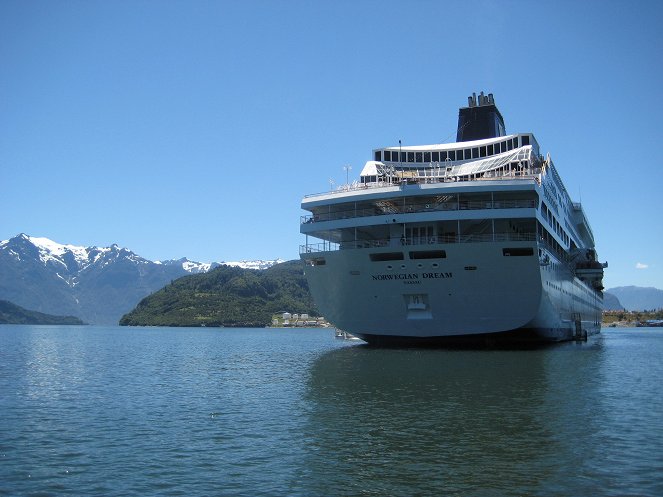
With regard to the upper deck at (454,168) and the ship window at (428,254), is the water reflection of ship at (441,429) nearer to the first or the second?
the ship window at (428,254)

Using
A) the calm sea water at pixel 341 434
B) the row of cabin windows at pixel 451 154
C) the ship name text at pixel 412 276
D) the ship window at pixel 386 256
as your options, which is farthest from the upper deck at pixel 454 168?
the calm sea water at pixel 341 434

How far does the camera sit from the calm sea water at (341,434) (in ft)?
41.9

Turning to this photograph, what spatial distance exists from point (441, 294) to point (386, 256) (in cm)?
438

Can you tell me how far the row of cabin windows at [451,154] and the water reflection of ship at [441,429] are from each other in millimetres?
23866

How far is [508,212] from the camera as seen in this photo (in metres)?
39.5

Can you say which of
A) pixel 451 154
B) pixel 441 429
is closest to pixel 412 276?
pixel 451 154

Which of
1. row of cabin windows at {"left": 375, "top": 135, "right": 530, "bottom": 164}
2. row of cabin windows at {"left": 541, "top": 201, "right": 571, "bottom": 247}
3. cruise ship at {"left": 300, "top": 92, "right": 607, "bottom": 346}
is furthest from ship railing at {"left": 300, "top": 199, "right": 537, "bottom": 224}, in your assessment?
row of cabin windows at {"left": 375, "top": 135, "right": 530, "bottom": 164}

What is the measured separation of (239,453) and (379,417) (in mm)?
5712

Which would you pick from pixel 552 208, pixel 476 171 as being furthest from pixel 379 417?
pixel 552 208

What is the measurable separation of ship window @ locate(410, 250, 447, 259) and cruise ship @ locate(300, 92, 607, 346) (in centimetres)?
7

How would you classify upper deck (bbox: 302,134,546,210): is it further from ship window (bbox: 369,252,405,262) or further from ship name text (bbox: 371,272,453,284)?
ship name text (bbox: 371,272,453,284)

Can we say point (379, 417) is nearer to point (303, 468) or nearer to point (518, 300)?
point (303, 468)

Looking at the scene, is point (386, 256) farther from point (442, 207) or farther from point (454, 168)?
point (454, 168)

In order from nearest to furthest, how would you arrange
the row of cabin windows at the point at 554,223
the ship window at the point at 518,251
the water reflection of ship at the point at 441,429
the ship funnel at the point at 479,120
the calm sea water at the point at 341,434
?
the calm sea water at the point at 341,434
the water reflection of ship at the point at 441,429
the ship window at the point at 518,251
the row of cabin windows at the point at 554,223
the ship funnel at the point at 479,120
